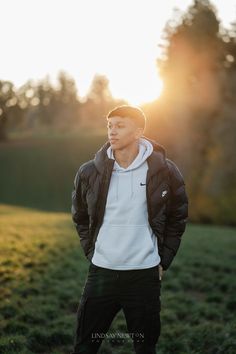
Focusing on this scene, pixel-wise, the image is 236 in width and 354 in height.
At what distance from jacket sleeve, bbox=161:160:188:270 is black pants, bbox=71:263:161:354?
325mm

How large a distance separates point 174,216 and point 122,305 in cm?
99

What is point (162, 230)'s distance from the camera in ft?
15.4

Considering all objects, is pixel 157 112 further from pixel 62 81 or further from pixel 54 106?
pixel 62 81

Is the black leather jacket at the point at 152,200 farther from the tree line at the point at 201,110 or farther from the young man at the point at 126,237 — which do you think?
the tree line at the point at 201,110

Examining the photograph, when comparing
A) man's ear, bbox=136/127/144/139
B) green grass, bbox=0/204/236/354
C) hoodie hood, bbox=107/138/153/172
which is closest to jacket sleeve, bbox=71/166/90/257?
hoodie hood, bbox=107/138/153/172

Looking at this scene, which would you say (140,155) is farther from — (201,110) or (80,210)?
(201,110)

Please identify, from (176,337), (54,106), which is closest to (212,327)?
(176,337)

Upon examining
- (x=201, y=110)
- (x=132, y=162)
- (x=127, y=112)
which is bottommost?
(x=132, y=162)

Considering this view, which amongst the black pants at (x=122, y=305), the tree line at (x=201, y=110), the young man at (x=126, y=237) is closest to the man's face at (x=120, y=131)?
the young man at (x=126, y=237)

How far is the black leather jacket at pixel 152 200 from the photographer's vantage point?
4.59m

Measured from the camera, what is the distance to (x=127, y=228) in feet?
14.7

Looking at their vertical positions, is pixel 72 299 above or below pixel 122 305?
below

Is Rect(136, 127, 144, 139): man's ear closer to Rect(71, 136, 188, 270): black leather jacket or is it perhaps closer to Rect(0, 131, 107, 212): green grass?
Rect(71, 136, 188, 270): black leather jacket

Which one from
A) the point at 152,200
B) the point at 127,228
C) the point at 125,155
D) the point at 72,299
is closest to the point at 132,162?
the point at 125,155
